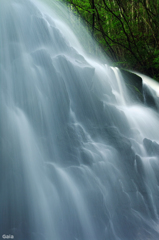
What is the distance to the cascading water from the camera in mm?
4078

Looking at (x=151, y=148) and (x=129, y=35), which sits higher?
(x=129, y=35)

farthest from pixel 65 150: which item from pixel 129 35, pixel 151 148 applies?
pixel 129 35

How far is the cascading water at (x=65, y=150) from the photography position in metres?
4.08

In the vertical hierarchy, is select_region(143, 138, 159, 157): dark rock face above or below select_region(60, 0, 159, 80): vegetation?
below

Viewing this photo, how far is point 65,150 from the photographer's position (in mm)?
4980

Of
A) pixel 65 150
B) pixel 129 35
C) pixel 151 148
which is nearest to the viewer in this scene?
pixel 65 150

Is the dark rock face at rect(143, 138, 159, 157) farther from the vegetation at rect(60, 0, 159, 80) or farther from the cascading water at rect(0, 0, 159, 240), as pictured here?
the vegetation at rect(60, 0, 159, 80)

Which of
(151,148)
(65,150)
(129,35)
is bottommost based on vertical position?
(151,148)

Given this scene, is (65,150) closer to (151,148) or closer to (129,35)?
(151,148)

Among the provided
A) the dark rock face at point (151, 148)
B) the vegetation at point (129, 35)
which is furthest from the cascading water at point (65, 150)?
the vegetation at point (129, 35)

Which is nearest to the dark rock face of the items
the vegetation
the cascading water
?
the cascading water

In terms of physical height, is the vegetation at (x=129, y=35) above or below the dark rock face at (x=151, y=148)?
above

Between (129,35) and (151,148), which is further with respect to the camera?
(129,35)

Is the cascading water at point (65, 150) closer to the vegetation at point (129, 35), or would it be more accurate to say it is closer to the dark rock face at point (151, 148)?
the dark rock face at point (151, 148)
